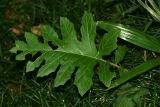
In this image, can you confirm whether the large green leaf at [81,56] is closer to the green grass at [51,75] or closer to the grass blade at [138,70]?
the grass blade at [138,70]

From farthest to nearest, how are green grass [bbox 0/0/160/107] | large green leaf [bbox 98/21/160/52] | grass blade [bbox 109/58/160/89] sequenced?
green grass [bbox 0/0/160/107] → large green leaf [bbox 98/21/160/52] → grass blade [bbox 109/58/160/89]

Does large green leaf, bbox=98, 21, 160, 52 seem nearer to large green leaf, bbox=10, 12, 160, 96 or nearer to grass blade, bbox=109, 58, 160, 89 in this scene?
large green leaf, bbox=10, 12, 160, 96

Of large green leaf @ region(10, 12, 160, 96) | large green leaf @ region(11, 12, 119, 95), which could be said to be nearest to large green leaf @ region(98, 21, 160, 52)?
large green leaf @ region(10, 12, 160, 96)

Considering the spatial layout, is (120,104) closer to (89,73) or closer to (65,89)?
(89,73)

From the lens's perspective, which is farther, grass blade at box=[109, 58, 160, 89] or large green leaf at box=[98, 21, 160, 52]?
large green leaf at box=[98, 21, 160, 52]

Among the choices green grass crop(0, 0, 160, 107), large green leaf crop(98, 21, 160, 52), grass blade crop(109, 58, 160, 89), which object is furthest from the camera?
green grass crop(0, 0, 160, 107)

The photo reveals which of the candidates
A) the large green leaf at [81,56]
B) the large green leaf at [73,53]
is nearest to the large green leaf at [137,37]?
the large green leaf at [81,56]

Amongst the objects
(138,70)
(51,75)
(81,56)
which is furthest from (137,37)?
(51,75)
